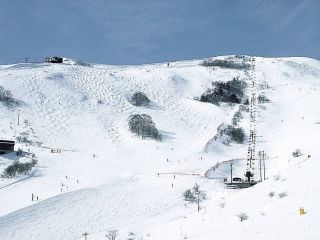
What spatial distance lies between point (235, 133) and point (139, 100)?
667 inches

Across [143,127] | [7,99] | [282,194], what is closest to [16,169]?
[143,127]

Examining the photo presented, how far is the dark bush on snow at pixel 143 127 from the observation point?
56.9 metres

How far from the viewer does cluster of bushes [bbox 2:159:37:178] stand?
40.9 meters

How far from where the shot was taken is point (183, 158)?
50094 millimetres

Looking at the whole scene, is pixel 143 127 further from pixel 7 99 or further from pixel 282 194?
pixel 282 194

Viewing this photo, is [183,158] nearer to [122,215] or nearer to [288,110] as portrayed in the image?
[122,215]

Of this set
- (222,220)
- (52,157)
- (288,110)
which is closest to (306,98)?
(288,110)

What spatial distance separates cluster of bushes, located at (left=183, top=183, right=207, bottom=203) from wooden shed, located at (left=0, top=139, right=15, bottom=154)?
57.2 ft

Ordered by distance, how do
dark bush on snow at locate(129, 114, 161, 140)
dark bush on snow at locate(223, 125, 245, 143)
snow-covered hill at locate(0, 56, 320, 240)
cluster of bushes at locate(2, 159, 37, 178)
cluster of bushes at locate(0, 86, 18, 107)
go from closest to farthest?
1. snow-covered hill at locate(0, 56, 320, 240)
2. cluster of bushes at locate(2, 159, 37, 178)
3. dark bush on snow at locate(129, 114, 161, 140)
4. dark bush on snow at locate(223, 125, 245, 143)
5. cluster of bushes at locate(0, 86, 18, 107)

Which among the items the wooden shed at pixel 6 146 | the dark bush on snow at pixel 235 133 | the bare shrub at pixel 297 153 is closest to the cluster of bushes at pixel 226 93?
the dark bush on snow at pixel 235 133

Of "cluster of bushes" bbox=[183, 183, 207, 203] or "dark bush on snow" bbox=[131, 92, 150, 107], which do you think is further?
"dark bush on snow" bbox=[131, 92, 150, 107]

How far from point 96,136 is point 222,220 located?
129 feet

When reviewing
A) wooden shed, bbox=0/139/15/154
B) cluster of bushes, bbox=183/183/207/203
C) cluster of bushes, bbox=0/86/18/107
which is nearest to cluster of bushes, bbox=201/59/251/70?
cluster of bushes, bbox=0/86/18/107

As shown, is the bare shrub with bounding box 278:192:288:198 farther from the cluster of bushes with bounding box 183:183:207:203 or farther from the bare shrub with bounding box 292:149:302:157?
the bare shrub with bounding box 292:149:302:157
